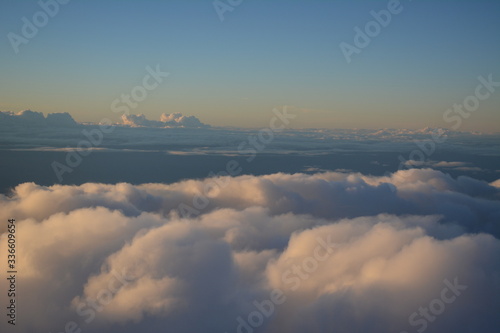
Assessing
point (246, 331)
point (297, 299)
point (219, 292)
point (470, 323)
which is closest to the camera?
point (470, 323)

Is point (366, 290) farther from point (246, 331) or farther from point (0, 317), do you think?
point (0, 317)

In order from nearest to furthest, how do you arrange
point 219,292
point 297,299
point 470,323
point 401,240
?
point 470,323
point 219,292
point 401,240
point 297,299

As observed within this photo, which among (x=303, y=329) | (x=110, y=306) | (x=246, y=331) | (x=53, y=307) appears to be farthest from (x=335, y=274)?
Result: (x=53, y=307)

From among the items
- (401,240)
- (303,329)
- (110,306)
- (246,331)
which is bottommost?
(246,331)

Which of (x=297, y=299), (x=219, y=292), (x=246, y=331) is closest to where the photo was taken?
(x=219, y=292)

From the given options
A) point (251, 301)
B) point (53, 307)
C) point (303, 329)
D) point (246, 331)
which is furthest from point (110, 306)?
point (303, 329)

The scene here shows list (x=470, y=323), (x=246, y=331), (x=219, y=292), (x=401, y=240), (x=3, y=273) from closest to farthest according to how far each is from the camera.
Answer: (x=470, y=323), (x=3, y=273), (x=219, y=292), (x=401, y=240), (x=246, y=331)

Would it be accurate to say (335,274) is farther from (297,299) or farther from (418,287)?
(418,287)

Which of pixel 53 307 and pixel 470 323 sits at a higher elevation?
pixel 53 307

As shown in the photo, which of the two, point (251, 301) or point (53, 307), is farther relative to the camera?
point (251, 301)
